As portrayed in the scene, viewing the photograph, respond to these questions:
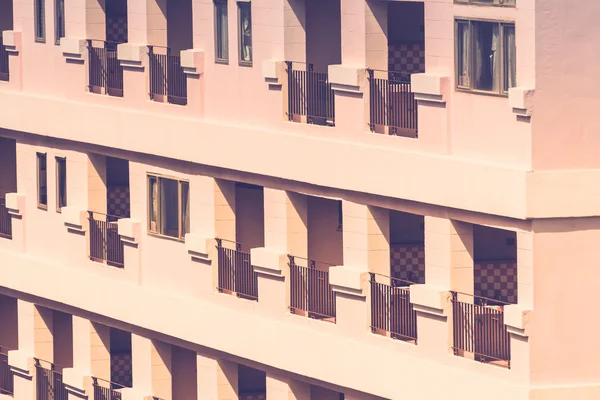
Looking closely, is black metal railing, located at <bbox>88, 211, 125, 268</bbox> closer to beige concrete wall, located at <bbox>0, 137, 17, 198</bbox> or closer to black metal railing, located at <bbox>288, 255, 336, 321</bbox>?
beige concrete wall, located at <bbox>0, 137, 17, 198</bbox>

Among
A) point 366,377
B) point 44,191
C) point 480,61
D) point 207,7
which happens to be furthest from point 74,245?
point 480,61

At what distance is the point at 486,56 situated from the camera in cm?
3947

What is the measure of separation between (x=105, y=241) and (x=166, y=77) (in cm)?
382

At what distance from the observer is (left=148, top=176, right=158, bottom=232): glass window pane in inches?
1892

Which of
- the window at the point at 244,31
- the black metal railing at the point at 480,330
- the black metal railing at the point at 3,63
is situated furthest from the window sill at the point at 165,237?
the black metal railing at the point at 480,330

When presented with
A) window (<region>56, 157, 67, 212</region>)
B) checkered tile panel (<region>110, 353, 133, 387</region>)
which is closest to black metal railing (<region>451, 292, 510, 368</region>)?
window (<region>56, 157, 67, 212</region>)

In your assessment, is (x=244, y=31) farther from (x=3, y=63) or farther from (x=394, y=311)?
(x=3, y=63)

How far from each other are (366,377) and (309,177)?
10.4ft

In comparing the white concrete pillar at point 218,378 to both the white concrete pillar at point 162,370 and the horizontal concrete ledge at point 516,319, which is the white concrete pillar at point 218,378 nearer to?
the white concrete pillar at point 162,370

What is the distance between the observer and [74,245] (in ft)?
166

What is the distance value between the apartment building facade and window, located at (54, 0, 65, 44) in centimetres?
4

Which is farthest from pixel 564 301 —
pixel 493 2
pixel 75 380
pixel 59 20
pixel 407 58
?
pixel 59 20

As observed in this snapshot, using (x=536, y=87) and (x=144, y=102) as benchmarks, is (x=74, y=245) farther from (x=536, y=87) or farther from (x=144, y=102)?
(x=536, y=87)

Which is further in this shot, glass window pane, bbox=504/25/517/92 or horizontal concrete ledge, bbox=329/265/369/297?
horizontal concrete ledge, bbox=329/265/369/297
